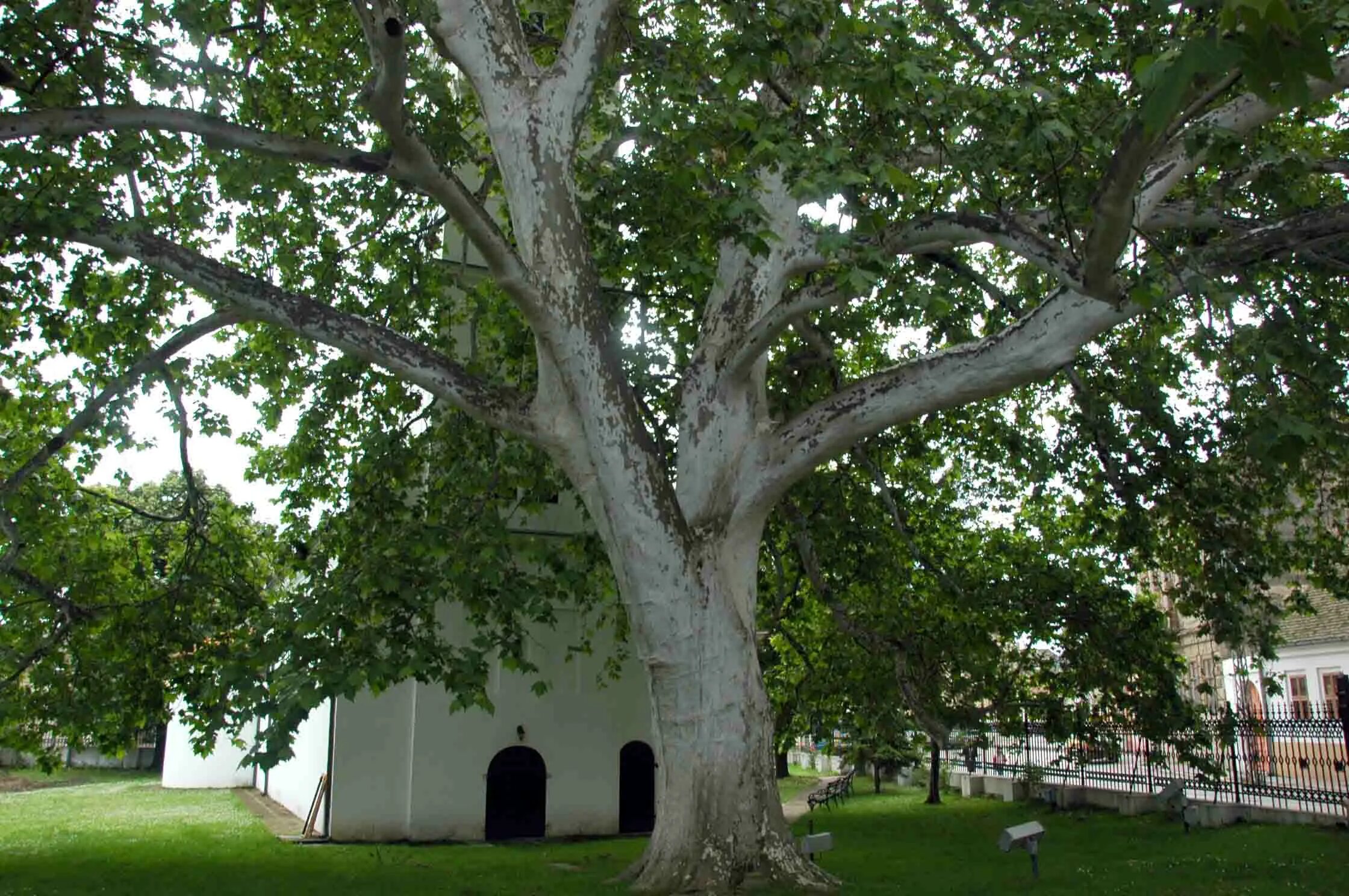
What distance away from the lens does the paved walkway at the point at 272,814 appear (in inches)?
677

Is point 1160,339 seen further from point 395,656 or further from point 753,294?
point 395,656

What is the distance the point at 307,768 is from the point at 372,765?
365 centimetres

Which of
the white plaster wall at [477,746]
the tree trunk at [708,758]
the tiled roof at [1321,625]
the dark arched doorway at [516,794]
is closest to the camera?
the tree trunk at [708,758]

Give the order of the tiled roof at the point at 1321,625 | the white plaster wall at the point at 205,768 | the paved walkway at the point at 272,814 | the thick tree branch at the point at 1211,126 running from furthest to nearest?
1. the white plaster wall at the point at 205,768
2. the tiled roof at the point at 1321,625
3. the paved walkway at the point at 272,814
4. the thick tree branch at the point at 1211,126

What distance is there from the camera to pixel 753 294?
33.3ft

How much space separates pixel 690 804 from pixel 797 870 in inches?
40.1

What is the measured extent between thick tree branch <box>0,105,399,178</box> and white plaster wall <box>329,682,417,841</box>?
9.50 meters

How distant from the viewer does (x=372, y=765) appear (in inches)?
617

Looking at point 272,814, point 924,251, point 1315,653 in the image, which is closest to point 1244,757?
point 924,251

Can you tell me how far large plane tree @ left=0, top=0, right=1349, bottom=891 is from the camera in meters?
7.78

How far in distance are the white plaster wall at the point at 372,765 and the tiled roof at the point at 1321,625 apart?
2142cm

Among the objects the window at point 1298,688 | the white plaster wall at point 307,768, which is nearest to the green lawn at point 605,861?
the white plaster wall at point 307,768

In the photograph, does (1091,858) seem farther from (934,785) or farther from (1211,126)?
(934,785)

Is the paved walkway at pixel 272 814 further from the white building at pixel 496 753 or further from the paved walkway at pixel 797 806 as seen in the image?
the paved walkway at pixel 797 806
